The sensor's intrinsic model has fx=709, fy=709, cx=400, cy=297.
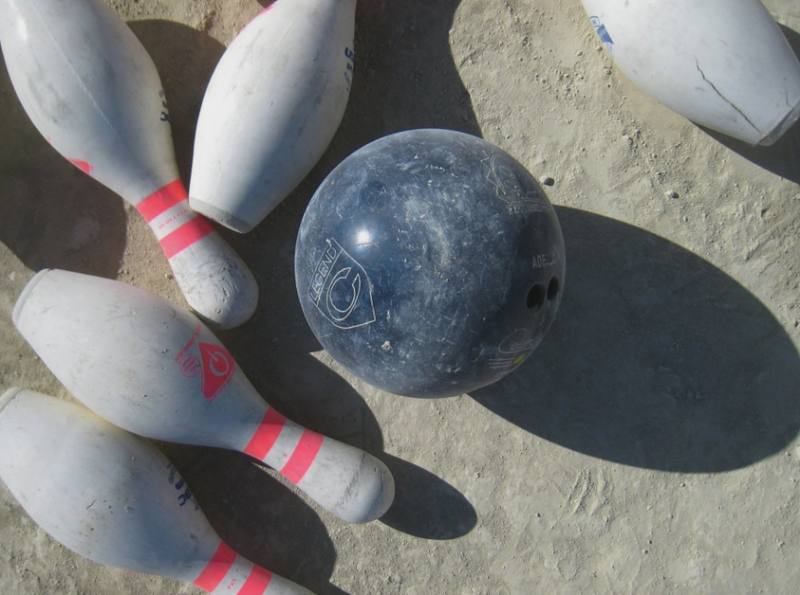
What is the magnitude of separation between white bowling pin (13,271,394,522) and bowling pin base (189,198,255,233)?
0.27 meters

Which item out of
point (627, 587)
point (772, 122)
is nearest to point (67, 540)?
point (627, 587)

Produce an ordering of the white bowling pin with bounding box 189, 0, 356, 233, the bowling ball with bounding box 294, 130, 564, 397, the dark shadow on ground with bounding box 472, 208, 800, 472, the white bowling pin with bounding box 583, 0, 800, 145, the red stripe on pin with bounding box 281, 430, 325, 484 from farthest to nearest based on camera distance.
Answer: the dark shadow on ground with bounding box 472, 208, 800, 472 → the red stripe on pin with bounding box 281, 430, 325, 484 → the white bowling pin with bounding box 189, 0, 356, 233 → the white bowling pin with bounding box 583, 0, 800, 145 → the bowling ball with bounding box 294, 130, 564, 397

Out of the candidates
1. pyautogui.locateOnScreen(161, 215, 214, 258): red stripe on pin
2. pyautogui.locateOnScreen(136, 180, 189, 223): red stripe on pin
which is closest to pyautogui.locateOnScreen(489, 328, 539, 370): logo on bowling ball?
pyautogui.locateOnScreen(161, 215, 214, 258): red stripe on pin

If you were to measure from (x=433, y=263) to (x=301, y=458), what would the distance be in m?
0.79

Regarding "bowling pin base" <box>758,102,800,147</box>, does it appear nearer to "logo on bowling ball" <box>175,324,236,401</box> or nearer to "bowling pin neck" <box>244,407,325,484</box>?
"bowling pin neck" <box>244,407,325,484</box>

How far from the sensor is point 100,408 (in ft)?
6.02

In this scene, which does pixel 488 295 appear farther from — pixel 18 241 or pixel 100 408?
pixel 18 241

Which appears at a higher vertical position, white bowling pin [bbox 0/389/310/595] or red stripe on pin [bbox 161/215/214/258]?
red stripe on pin [bbox 161/215/214/258]

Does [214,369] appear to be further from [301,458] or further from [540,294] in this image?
[540,294]

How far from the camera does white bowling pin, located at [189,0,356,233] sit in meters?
1.78

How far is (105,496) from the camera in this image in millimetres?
1806

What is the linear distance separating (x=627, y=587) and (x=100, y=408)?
1.57 metres

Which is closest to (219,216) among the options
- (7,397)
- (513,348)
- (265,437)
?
(265,437)

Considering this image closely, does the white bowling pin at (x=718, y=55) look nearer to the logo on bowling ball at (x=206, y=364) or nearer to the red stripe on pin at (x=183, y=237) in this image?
the red stripe on pin at (x=183, y=237)
